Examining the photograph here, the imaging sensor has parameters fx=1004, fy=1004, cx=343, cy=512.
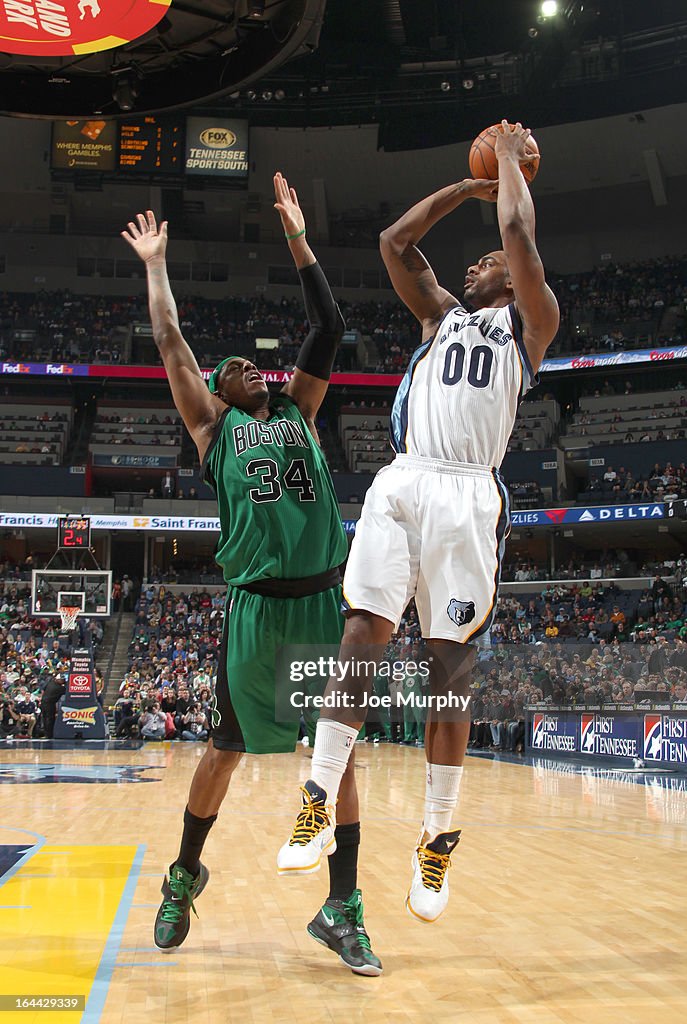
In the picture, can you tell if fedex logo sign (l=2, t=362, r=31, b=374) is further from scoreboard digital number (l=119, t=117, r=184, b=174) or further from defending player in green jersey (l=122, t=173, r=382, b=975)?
defending player in green jersey (l=122, t=173, r=382, b=975)

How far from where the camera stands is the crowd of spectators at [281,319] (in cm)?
3656

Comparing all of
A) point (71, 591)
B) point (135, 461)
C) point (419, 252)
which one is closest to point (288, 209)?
point (419, 252)

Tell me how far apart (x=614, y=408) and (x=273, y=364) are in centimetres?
1248

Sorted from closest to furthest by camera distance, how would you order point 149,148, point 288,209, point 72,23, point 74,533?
point 288,209 → point 72,23 → point 74,533 → point 149,148

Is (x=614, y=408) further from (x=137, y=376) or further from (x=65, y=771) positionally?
(x=65, y=771)

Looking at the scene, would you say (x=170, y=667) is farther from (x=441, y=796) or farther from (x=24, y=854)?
(x=441, y=796)

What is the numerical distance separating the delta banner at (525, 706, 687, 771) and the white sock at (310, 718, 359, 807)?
11465mm

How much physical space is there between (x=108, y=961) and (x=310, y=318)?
2961 mm

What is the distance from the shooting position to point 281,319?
39625 mm

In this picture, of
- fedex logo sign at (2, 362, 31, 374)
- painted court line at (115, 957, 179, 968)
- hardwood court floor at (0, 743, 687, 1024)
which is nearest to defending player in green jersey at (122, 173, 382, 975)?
painted court line at (115, 957, 179, 968)

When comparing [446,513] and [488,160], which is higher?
[488,160]

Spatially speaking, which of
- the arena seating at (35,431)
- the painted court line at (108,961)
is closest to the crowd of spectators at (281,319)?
the arena seating at (35,431)

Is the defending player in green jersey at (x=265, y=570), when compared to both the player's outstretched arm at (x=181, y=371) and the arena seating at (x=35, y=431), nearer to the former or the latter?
the player's outstretched arm at (x=181, y=371)

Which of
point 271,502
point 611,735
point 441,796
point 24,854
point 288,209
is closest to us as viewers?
point 441,796
